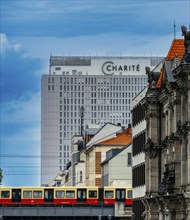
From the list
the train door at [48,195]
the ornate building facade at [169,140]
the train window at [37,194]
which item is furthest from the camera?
the train window at [37,194]

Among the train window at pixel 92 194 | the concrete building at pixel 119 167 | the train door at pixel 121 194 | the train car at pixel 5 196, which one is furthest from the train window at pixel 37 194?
A: the concrete building at pixel 119 167

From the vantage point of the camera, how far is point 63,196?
167 m

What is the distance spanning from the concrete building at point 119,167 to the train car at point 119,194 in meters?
12.1

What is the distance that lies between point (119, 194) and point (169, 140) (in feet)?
202

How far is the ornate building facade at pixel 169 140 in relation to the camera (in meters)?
93.9

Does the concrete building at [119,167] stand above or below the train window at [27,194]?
above

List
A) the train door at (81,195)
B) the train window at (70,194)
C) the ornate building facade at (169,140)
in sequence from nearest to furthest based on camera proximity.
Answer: the ornate building facade at (169,140) → the train door at (81,195) → the train window at (70,194)

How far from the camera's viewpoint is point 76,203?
16638 cm

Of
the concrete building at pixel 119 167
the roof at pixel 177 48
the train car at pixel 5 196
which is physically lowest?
the train car at pixel 5 196

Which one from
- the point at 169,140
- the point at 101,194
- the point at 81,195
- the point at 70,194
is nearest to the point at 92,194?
the point at 101,194

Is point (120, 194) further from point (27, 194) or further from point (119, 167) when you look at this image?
point (119, 167)

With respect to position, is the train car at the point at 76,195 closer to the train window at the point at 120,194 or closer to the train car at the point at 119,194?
the train car at the point at 119,194

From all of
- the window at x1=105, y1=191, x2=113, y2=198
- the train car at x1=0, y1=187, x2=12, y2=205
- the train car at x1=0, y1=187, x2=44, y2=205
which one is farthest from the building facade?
the train car at x1=0, y1=187, x2=12, y2=205

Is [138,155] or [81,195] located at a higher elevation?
[138,155]
